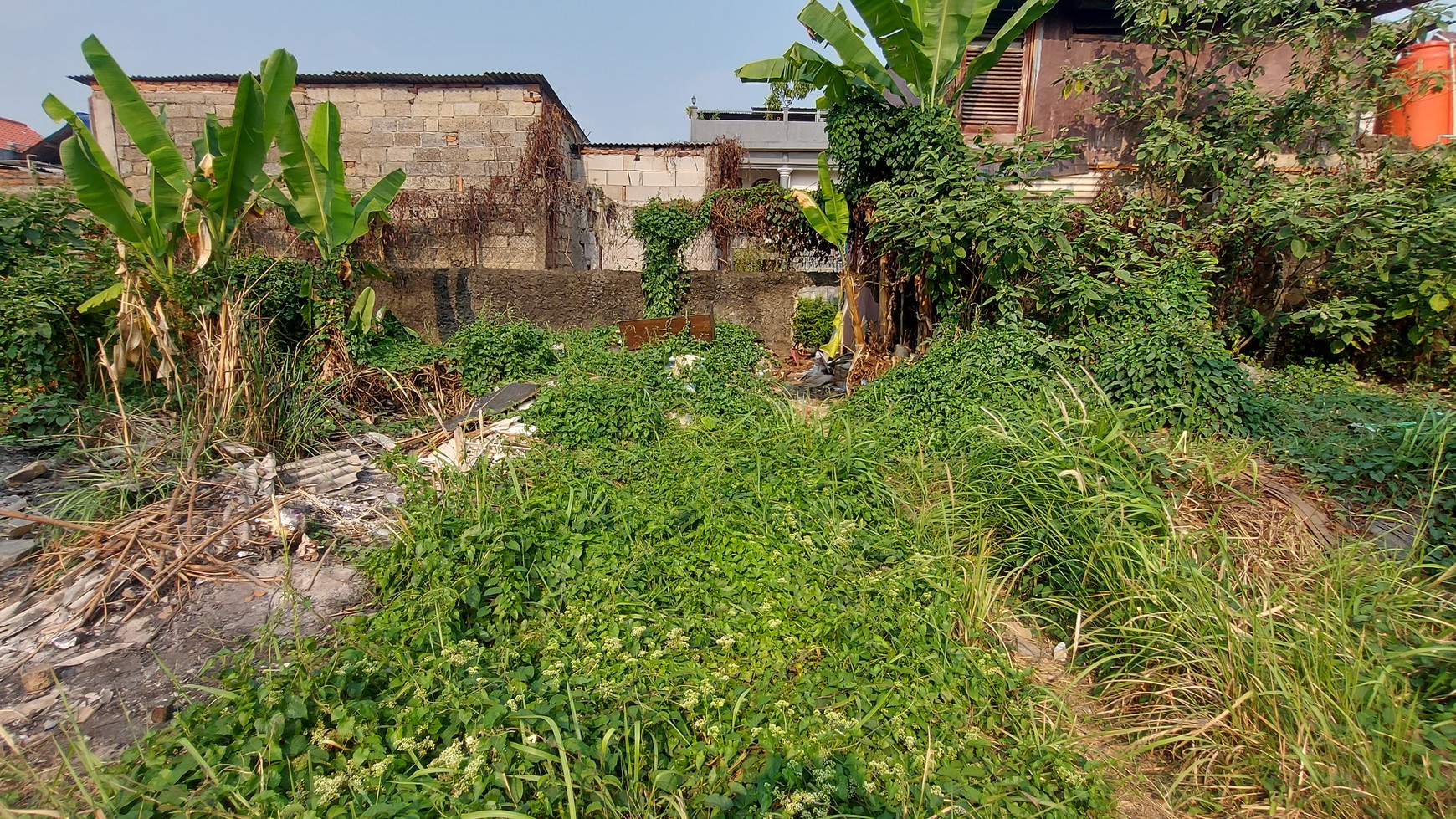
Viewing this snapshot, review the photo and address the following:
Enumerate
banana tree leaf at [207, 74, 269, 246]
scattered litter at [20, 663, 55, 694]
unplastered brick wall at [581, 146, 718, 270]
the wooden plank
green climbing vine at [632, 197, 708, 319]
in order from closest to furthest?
scattered litter at [20, 663, 55, 694] → banana tree leaf at [207, 74, 269, 246] → the wooden plank → green climbing vine at [632, 197, 708, 319] → unplastered brick wall at [581, 146, 718, 270]

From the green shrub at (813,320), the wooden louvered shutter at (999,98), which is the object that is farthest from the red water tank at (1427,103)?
the green shrub at (813,320)

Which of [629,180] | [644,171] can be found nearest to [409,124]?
[629,180]

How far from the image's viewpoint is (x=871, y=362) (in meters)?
6.92

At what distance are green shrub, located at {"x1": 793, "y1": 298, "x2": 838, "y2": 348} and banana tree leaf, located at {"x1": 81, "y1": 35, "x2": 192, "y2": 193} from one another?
20.4ft

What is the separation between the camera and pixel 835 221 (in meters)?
7.35

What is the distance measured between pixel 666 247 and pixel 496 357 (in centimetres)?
276

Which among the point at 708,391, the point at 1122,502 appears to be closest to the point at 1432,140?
the point at 1122,502

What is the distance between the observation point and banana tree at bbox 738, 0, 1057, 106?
6000 mm

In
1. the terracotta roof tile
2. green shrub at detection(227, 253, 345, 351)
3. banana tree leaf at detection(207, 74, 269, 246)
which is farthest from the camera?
the terracotta roof tile

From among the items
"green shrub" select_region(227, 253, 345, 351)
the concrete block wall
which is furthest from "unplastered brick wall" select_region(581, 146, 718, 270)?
"green shrub" select_region(227, 253, 345, 351)

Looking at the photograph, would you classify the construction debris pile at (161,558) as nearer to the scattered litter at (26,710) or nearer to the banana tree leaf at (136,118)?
the scattered litter at (26,710)

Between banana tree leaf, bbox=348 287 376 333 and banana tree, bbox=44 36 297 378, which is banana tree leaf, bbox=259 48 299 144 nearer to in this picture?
banana tree, bbox=44 36 297 378

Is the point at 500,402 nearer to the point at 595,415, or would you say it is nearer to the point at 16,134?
the point at 595,415

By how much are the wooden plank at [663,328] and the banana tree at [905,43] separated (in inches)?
110
